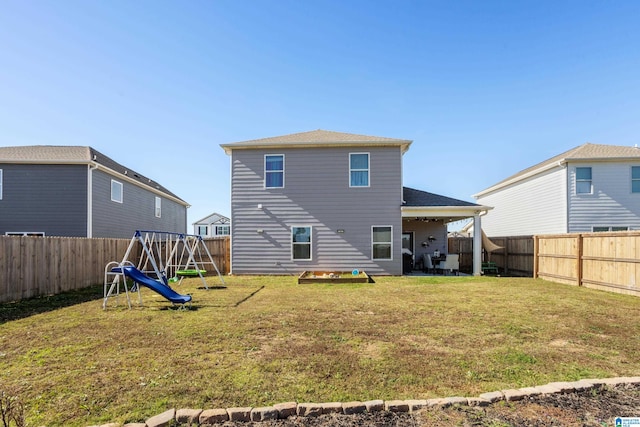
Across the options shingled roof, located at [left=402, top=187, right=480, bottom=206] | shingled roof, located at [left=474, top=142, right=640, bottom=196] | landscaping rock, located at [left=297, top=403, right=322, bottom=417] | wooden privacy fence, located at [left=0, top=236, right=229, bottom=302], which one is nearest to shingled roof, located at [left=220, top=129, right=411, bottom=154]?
shingled roof, located at [left=402, top=187, right=480, bottom=206]

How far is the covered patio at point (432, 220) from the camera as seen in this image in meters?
13.4

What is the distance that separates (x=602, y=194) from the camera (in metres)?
14.8

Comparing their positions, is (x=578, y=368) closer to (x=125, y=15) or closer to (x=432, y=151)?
(x=125, y=15)

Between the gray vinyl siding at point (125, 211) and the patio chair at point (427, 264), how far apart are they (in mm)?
15585

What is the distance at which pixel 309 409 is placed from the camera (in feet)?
9.15

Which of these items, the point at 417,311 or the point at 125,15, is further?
the point at 125,15

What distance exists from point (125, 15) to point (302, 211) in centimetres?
877

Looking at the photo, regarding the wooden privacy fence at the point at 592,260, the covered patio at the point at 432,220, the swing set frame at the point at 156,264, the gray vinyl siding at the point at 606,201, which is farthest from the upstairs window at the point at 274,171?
the gray vinyl siding at the point at 606,201

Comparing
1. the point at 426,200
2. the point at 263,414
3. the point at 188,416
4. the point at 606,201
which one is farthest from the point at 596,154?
the point at 188,416

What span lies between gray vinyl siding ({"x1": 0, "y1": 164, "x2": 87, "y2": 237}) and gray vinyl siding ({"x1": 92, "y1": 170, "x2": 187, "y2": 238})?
70 centimetres

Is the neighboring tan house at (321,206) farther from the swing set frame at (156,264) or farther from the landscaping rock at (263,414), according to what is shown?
the landscaping rock at (263,414)

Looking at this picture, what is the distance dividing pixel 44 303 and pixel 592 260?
52.1ft

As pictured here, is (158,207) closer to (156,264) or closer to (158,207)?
(158,207)

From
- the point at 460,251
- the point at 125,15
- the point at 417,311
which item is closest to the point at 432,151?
the point at 460,251
